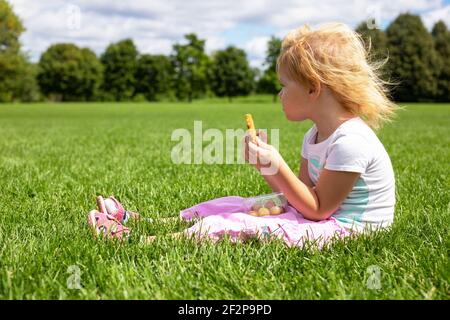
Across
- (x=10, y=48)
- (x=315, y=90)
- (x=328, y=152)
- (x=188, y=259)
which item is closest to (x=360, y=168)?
(x=328, y=152)

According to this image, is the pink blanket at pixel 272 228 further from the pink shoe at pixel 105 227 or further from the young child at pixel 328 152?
the pink shoe at pixel 105 227

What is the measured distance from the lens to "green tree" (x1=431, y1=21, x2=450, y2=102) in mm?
57781

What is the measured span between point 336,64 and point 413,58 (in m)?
61.8

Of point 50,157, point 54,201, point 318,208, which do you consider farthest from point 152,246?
point 50,157

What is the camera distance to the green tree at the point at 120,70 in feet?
266

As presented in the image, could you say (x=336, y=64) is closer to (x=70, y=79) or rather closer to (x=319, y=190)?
(x=319, y=190)

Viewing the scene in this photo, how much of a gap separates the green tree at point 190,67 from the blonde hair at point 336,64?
3088 inches

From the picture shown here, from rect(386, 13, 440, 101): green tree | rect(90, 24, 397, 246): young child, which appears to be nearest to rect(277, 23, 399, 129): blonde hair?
rect(90, 24, 397, 246): young child

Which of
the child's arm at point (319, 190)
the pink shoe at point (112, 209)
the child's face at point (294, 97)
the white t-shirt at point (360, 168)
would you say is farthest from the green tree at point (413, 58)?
the pink shoe at point (112, 209)

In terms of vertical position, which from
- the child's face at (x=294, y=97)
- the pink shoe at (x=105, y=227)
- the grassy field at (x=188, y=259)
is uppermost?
the child's face at (x=294, y=97)

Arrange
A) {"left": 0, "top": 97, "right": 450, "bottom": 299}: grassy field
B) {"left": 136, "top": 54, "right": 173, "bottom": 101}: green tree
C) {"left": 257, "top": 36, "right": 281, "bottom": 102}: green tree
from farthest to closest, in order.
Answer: {"left": 136, "top": 54, "right": 173, "bottom": 101}: green tree
{"left": 257, "top": 36, "right": 281, "bottom": 102}: green tree
{"left": 0, "top": 97, "right": 450, "bottom": 299}: grassy field

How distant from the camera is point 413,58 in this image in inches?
2327

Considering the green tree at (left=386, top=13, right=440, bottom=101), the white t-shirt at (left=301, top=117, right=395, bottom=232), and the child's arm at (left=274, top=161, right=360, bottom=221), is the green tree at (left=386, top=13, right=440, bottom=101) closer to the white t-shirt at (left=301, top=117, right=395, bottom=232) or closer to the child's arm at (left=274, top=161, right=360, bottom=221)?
the white t-shirt at (left=301, top=117, right=395, bottom=232)

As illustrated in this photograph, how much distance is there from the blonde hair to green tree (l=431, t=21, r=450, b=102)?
198 feet
